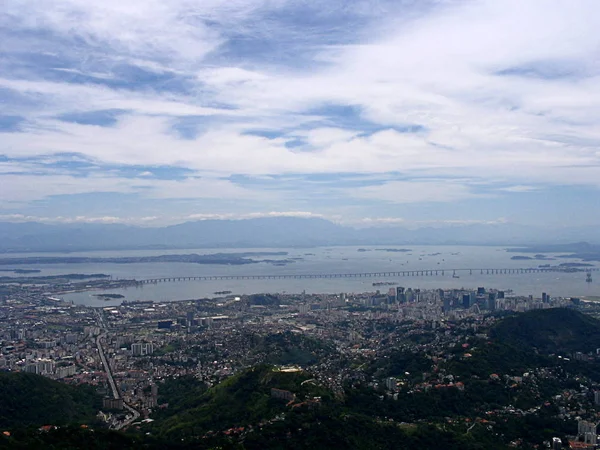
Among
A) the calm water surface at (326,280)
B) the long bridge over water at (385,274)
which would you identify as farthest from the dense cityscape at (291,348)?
the long bridge over water at (385,274)

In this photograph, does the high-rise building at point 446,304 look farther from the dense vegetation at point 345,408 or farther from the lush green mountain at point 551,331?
the dense vegetation at point 345,408

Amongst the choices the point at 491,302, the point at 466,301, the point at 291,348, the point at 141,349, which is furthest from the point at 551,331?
the point at 141,349

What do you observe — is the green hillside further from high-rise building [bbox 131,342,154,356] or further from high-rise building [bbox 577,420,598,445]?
high-rise building [bbox 131,342,154,356]

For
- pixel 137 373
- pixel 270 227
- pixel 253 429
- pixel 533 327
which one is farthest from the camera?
pixel 270 227

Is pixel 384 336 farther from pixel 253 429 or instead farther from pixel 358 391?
pixel 253 429

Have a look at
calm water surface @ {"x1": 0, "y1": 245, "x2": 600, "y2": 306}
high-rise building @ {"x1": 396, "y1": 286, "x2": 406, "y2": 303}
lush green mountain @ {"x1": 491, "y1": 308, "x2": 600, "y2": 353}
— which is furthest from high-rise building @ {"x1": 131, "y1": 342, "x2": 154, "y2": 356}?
high-rise building @ {"x1": 396, "y1": 286, "x2": 406, "y2": 303}

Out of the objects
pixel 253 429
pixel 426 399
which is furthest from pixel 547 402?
pixel 253 429
